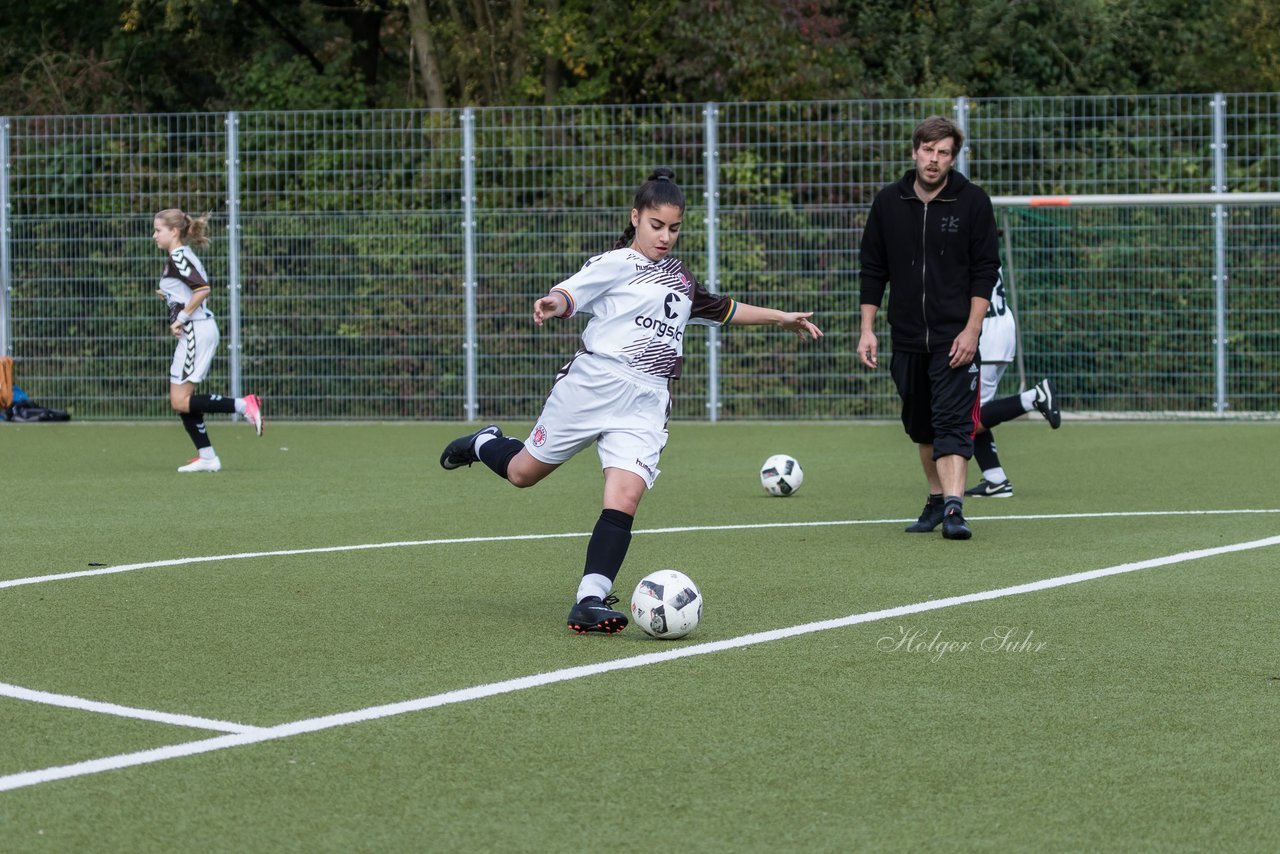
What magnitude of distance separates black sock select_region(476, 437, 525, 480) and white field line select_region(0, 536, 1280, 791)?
147 cm

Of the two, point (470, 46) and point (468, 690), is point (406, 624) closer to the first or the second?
point (468, 690)

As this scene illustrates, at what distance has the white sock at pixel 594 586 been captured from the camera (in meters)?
6.39

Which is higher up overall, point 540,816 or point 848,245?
point 848,245

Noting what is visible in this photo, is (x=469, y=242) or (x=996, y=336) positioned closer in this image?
(x=996, y=336)

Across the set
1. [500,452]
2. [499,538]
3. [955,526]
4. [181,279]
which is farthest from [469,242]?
[500,452]

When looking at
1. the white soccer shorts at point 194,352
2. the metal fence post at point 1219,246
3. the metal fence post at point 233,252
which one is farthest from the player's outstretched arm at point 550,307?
the metal fence post at point 233,252

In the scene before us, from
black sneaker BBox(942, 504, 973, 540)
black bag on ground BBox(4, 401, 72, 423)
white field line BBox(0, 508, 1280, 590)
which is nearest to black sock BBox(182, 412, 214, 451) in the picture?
white field line BBox(0, 508, 1280, 590)

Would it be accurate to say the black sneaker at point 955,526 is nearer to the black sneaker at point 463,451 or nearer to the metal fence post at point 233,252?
the black sneaker at point 463,451

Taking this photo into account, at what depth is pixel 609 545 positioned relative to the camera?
6516 millimetres

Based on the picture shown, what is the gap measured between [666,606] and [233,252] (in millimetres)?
13237

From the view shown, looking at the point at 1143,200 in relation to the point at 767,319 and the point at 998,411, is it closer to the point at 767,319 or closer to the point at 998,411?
the point at 998,411

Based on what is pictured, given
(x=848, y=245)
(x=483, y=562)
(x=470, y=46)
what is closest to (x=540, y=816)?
(x=483, y=562)

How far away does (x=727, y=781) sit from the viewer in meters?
4.36

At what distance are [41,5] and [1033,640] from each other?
23.1 m
